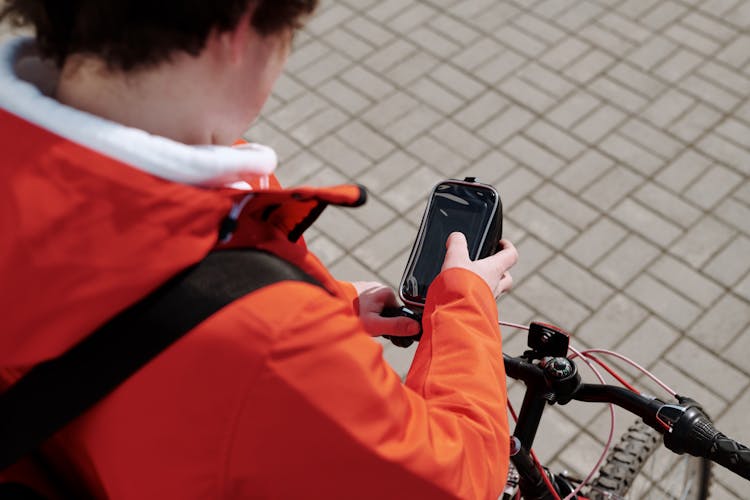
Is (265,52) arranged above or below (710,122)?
above

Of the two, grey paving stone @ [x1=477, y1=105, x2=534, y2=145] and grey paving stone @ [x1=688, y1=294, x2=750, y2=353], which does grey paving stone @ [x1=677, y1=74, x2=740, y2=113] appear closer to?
grey paving stone @ [x1=477, y1=105, x2=534, y2=145]

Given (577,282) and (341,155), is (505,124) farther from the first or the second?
(577,282)

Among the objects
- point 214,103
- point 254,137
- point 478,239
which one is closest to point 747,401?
point 478,239

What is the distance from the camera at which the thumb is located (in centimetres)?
162

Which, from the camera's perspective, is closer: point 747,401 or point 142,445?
point 142,445

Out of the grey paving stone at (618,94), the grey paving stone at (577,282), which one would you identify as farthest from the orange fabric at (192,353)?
the grey paving stone at (618,94)

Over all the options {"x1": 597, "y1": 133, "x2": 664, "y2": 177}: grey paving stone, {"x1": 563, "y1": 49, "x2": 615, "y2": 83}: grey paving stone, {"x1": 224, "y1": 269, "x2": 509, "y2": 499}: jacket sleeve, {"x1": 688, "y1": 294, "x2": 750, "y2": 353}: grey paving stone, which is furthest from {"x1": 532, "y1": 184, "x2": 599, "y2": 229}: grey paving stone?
{"x1": 224, "y1": 269, "x2": 509, "y2": 499}: jacket sleeve

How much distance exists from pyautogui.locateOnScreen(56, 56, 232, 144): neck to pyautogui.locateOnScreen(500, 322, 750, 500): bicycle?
3.31 ft

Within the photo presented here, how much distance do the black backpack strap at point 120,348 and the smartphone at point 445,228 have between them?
68 centimetres

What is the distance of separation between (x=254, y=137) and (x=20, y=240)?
3.64 meters

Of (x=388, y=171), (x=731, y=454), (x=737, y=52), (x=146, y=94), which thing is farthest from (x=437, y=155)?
(x=146, y=94)

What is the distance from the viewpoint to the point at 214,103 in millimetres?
1164

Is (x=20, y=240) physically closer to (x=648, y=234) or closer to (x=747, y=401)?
(x=747, y=401)

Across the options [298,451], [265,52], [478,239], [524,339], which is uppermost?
[265,52]
